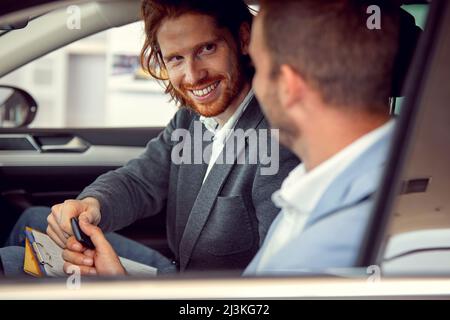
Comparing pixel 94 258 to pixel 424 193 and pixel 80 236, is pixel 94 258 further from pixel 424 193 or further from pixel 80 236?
pixel 424 193

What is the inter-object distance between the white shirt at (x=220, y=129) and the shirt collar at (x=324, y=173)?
0.92ft

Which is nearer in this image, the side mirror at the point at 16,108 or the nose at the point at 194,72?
the nose at the point at 194,72

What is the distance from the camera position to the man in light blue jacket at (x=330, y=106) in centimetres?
172

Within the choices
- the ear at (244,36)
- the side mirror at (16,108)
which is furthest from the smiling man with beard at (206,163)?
the side mirror at (16,108)

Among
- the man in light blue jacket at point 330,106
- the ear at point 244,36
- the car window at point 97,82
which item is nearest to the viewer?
the man in light blue jacket at point 330,106

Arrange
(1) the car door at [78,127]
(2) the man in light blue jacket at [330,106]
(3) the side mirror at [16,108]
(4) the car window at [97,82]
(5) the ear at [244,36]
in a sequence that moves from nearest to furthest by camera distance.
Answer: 1. (2) the man in light blue jacket at [330,106]
2. (5) the ear at [244,36]
3. (4) the car window at [97,82]
4. (1) the car door at [78,127]
5. (3) the side mirror at [16,108]

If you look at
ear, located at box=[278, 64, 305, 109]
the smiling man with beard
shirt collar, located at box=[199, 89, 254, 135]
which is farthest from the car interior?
shirt collar, located at box=[199, 89, 254, 135]

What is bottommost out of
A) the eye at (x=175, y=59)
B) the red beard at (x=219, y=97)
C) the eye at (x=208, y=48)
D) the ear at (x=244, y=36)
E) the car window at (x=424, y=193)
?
the car window at (x=424, y=193)

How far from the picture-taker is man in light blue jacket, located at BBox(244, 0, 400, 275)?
1721 millimetres

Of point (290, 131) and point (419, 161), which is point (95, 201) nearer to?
point (290, 131)

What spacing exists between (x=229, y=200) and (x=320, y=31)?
0.54m

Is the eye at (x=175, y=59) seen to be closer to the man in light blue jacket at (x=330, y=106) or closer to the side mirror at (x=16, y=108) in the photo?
the man in light blue jacket at (x=330, y=106)

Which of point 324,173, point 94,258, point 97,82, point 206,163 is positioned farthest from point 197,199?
point 97,82
